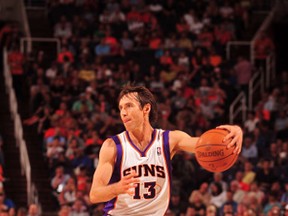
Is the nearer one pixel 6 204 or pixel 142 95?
pixel 142 95

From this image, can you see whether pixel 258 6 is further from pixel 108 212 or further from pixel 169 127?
pixel 108 212

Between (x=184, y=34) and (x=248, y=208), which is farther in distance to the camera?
(x=184, y=34)

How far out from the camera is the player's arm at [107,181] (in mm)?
6800

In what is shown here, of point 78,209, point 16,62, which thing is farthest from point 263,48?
point 78,209

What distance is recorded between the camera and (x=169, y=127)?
19.3 meters

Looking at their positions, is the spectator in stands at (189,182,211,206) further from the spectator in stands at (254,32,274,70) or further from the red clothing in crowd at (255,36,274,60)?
the red clothing in crowd at (255,36,274,60)

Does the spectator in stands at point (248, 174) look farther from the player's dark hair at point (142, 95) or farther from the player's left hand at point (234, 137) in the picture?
the player's left hand at point (234, 137)

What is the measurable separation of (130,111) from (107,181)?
71 cm

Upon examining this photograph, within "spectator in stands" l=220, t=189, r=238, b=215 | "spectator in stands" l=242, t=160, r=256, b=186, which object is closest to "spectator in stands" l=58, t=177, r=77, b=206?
"spectator in stands" l=220, t=189, r=238, b=215

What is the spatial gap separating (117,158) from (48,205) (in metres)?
11.4

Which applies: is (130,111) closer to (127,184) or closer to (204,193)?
(127,184)

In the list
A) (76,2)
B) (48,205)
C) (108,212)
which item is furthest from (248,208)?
(76,2)

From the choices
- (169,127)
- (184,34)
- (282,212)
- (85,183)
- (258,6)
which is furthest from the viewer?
(258,6)

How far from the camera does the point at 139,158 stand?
7523 mm
